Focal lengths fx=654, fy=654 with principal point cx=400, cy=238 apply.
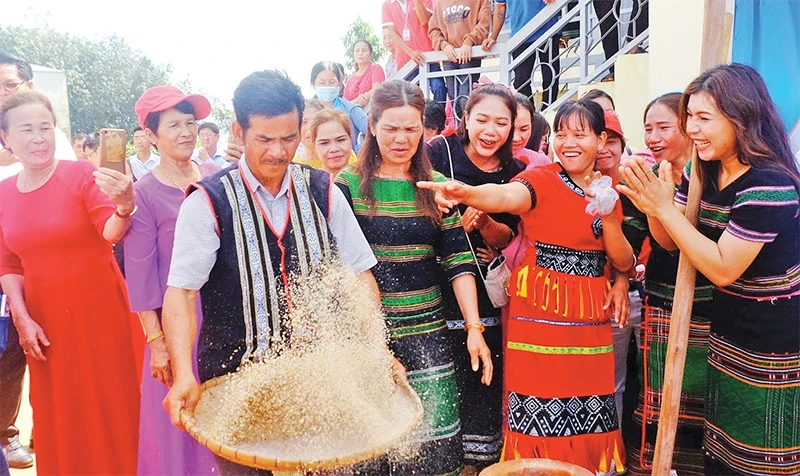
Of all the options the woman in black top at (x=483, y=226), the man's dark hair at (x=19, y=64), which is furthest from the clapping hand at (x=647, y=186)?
the man's dark hair at (x=19, y=64)

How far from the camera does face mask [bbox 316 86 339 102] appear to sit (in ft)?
17.0

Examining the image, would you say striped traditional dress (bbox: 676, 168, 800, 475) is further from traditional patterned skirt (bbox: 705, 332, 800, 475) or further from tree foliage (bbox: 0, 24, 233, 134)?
tree foliage (bbox: 0, 24, 233, 134)

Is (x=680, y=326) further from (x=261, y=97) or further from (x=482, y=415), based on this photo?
(x=261, y=97)

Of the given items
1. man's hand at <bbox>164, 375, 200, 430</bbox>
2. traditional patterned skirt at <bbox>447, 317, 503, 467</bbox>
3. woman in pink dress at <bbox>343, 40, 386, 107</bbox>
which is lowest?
traditional patterned skirt at <bbox>447, 317, 503, 467</bbox>

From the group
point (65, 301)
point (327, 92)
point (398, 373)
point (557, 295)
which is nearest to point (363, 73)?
point (327, 92)

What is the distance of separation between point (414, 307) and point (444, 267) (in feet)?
0.70

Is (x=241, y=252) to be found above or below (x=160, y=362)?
above

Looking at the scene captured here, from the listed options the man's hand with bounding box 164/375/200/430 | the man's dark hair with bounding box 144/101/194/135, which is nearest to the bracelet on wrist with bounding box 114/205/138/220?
the man's dark hair with bounding box 144/101/194/135

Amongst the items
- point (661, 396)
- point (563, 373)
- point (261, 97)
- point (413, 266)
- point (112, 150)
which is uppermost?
point (261, 97)

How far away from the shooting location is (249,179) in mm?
1993

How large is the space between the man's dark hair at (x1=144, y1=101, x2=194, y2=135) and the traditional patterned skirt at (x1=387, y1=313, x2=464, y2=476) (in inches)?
49.6

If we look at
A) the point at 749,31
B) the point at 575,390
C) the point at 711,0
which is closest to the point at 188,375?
the point at 575,390

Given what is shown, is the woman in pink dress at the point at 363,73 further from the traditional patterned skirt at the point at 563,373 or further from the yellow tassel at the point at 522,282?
the traditional patterned skirt at the point at 563,373

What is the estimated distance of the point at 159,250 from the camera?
8.54ft
